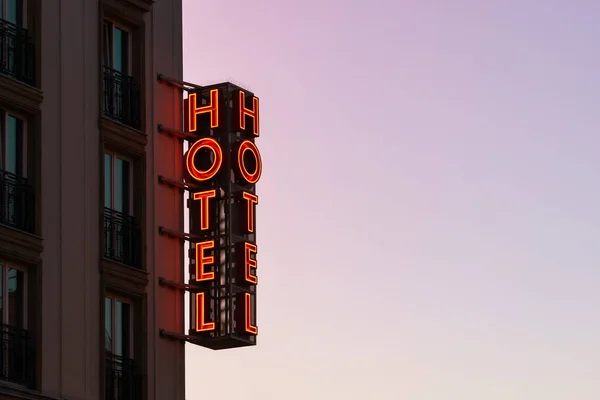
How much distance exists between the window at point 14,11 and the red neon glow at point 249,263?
823cm

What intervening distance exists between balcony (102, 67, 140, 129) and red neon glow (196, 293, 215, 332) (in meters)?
4.56

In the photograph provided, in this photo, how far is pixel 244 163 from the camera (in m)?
44.9

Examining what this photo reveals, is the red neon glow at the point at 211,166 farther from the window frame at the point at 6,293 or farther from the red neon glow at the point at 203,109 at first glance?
the window frame at the point at 6,293

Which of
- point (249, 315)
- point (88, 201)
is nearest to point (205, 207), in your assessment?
point (249, 315)

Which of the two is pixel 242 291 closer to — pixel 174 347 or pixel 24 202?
pixel 174 347

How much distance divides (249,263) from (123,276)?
3835 millimetres

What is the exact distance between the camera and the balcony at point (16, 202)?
3872cm

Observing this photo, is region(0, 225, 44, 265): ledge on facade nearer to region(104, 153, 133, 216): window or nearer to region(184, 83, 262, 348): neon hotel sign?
region(104, 153, 133, 216): window

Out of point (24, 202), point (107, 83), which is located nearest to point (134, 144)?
point (107, 83)

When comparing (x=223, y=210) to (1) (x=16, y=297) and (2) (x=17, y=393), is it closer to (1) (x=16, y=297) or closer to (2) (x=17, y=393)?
(1) (x=16, y=297)

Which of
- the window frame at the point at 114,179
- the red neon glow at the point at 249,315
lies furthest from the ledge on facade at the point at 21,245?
the red neon glow at the point at 249,315

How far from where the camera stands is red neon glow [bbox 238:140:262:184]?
44759 millimetres

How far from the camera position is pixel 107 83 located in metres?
42.9

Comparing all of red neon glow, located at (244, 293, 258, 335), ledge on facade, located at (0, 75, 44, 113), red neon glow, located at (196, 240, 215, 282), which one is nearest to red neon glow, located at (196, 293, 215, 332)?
red neon glow, located at (196, 240, 215, 282)
